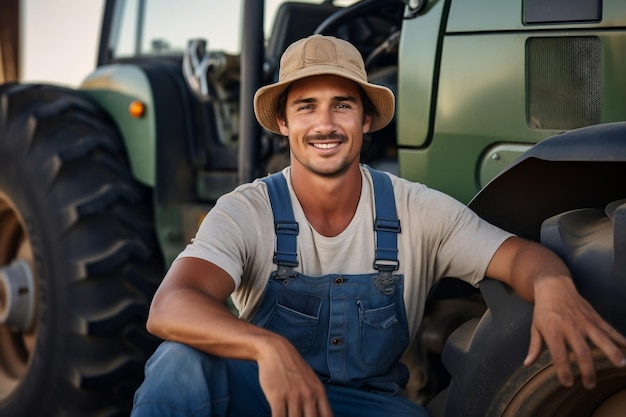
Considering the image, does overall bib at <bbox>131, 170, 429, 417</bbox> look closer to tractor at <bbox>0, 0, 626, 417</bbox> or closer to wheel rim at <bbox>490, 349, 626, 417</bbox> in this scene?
tractor at <bbox>0, 0, 626, 417</bbox>

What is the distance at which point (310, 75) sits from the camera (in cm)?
250

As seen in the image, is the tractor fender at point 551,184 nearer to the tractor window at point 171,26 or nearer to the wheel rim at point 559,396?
the wheel rim at point 559,396

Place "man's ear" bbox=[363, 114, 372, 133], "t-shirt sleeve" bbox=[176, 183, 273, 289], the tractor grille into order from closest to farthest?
"t-shirt sleeve" bbox=[176, 183, 273, 289]
the tractor grille
"man's ear" bbox=[363, 114, 372, 133]

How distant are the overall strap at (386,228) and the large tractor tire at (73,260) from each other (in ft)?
4.49

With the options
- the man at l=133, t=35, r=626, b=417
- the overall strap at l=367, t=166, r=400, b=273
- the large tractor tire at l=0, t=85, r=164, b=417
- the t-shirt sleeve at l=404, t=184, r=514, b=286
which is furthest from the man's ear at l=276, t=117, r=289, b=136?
the large tractor tire at l=0, t=85, r=164, b=417

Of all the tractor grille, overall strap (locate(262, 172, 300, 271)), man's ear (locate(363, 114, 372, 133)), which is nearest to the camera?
overall strap (locate(262, 172, 300, 271))

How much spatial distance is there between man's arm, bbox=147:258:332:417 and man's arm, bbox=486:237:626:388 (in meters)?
0.46

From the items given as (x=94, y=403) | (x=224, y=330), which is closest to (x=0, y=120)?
(x=94, y=403)

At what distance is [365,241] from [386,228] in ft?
0.20

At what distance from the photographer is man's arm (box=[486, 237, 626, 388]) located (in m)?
1.95

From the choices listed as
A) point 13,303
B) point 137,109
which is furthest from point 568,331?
point 13,303

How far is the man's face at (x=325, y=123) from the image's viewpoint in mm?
2484

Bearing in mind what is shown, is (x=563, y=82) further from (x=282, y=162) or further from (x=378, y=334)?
(x=282, y=162)

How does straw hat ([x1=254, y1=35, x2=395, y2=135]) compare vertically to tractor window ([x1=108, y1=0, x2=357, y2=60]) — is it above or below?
below
